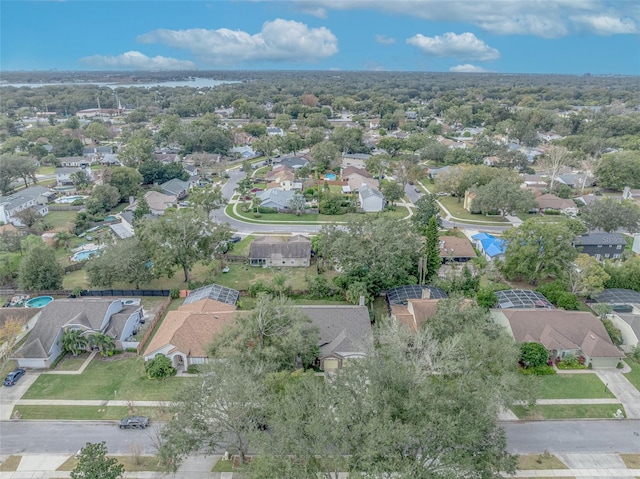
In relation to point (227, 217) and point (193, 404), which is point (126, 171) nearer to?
point (227, 217)

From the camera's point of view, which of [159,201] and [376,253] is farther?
[159,201]

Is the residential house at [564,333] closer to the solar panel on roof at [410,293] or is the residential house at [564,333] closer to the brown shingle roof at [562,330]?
the brown shingle roof at [562,330]

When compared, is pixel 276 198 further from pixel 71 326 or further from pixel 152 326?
pixel 71 326

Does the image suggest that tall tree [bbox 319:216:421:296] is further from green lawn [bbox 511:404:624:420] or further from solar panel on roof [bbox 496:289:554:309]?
green lawn [bbox 511:404:624:420]

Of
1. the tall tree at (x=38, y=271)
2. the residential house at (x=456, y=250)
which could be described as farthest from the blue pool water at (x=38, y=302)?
the residential house at (x=456, y=250)

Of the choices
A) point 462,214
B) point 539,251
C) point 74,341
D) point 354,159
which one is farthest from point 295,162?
point 74,341

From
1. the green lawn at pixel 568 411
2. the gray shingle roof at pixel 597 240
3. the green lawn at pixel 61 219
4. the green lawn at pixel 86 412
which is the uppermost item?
the gray shingle roof at pixel 597 240

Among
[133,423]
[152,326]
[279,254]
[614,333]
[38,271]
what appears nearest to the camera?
[133,423]

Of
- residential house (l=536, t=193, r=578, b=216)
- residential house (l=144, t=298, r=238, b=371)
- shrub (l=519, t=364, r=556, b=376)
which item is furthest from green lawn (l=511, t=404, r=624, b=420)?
residential house (l=536, t=193, r=578, b=216)
